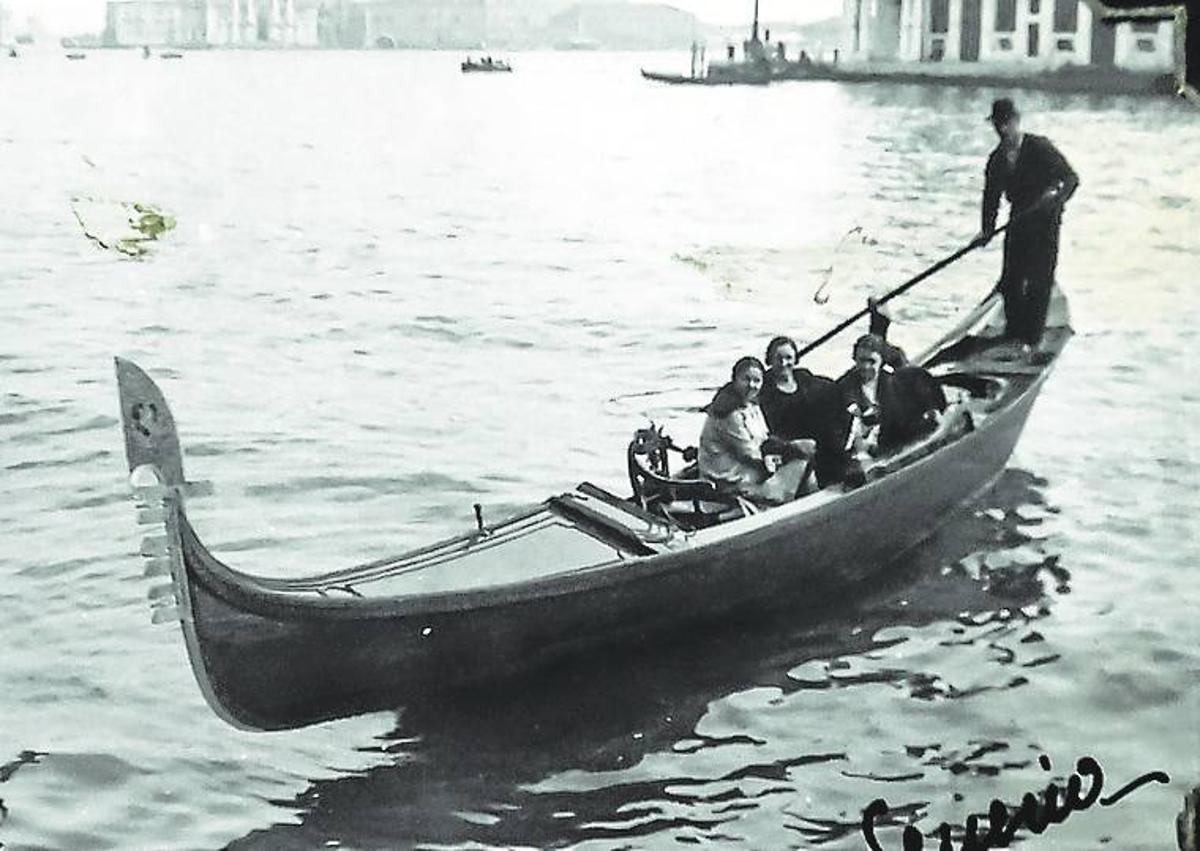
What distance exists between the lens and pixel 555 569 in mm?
2217

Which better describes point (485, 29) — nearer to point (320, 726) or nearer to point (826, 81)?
point (826, 81)

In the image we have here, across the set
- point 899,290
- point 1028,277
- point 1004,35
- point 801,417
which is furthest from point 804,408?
point 1004,35

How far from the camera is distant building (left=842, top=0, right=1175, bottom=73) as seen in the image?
2.33 m

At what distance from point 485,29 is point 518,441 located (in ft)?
2.36

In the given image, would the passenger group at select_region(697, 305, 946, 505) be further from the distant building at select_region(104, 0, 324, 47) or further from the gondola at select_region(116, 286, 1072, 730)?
the distant building at select_region(104, 0, 324, 47)

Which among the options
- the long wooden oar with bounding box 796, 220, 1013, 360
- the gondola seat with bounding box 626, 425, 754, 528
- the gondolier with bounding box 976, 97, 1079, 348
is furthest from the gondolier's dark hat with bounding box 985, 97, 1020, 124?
the gondola seat with bounding box 626, 425, 754, 528

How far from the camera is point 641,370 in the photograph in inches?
89.4

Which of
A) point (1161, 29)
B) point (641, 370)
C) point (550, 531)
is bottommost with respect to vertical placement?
point (550, 531)

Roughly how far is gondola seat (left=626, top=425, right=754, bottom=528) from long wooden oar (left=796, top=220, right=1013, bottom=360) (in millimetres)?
251

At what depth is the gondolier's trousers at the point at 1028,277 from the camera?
2.37m

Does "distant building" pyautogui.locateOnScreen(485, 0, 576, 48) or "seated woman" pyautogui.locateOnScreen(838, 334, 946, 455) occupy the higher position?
"distant building" pyautogui.locateOnScreen(485, 0, 576, 48)

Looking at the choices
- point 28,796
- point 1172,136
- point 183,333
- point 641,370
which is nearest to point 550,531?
point 641,370
